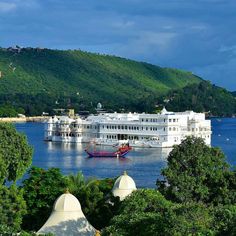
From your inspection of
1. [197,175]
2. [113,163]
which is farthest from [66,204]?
[113,163]

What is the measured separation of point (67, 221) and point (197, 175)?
6.84m

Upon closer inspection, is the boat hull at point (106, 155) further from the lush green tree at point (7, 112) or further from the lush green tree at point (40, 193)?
the lush green tree at point (7, 112)

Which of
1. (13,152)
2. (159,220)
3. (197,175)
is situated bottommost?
(159,220)

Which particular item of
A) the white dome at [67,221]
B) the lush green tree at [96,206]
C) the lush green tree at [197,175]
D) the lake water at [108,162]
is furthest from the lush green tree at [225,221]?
the lake water at [108,162]

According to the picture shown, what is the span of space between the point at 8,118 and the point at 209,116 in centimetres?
5960

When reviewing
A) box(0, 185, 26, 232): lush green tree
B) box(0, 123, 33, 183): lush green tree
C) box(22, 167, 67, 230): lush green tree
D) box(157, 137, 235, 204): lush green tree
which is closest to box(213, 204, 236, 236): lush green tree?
box(157, 137, 235, 204): lush green tree

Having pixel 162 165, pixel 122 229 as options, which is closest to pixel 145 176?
pixel 162 165

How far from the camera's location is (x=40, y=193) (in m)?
29.7

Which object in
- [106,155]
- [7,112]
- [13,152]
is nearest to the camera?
[13,152]

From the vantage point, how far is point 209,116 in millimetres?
199375

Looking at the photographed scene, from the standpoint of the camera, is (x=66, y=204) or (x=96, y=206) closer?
(x=66, y=204)

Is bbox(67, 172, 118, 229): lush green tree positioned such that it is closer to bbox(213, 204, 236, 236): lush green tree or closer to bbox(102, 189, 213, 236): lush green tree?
bbox(102, 189, 213, 236): lush green tree

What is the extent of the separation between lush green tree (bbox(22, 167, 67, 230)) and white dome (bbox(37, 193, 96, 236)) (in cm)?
351

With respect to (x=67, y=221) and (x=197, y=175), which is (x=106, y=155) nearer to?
(x=197, y=175)
